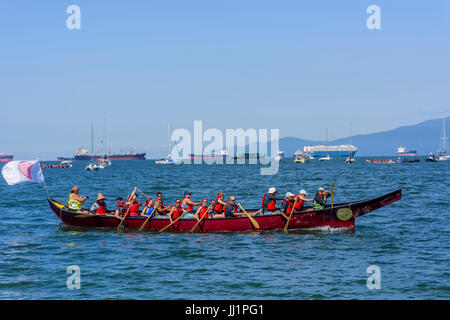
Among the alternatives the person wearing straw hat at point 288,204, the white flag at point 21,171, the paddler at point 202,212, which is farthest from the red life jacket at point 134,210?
the person wearing straw hat at point 288,204

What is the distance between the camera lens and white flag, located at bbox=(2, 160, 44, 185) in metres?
21.5

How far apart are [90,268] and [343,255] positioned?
27.8 ft

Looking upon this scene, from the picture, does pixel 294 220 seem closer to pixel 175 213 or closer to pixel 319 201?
pixel 319 201

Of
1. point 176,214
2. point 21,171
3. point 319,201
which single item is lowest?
point 176,214

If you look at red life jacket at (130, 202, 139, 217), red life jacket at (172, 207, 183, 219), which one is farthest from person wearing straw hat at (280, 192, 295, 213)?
red life jacket at (130, 202, 139, 217)

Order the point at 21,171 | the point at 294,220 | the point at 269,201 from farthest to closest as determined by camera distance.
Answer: the point at 21,171 → the point at 269,201 → the point at 294,220

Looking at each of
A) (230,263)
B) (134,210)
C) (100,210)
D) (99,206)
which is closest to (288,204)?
(230,263)

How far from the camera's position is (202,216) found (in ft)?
67.5

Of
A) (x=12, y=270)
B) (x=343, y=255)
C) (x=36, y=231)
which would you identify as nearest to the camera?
(x=12, y=270)

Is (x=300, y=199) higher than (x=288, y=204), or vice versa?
(x=300, y=199)

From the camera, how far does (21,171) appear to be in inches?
862

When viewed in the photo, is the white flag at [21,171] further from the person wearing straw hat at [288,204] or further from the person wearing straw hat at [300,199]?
the person wearing straw hat at [300,199]

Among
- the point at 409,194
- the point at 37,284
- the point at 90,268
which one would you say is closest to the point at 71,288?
the point at 37,284

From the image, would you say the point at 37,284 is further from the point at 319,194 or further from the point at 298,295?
the point at 319,194
